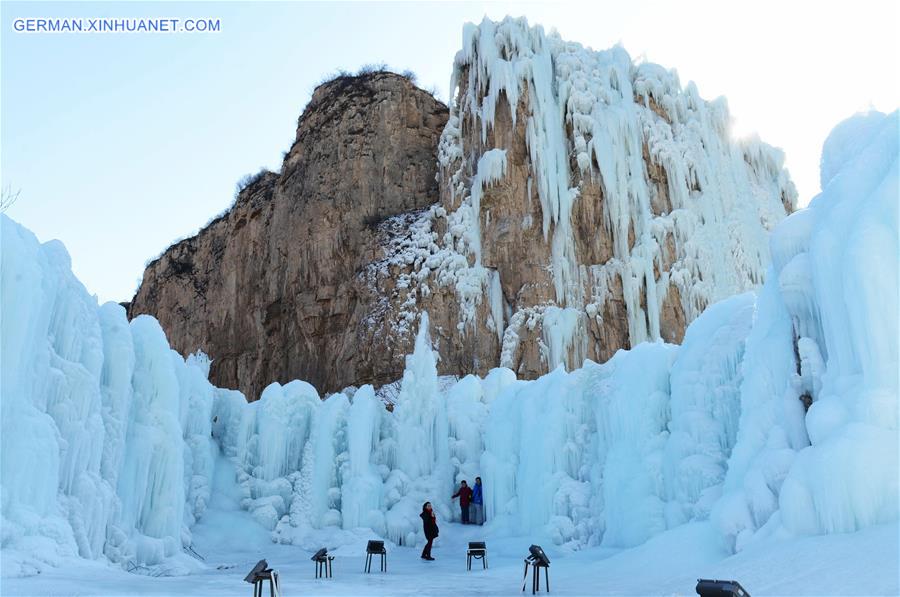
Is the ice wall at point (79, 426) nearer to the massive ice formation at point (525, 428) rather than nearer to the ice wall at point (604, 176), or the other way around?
the massive ice formation at point (525, 428)

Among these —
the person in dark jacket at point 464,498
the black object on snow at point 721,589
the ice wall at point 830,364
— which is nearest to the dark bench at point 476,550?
the ice wall at point 830,364

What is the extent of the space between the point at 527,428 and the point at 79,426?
7565 millimetres

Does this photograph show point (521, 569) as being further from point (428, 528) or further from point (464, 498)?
point (464, 498)

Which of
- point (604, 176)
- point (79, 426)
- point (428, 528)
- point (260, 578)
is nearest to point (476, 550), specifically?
point (428, 528)

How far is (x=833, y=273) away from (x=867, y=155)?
1351 millimetres

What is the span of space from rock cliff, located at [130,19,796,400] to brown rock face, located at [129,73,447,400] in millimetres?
84

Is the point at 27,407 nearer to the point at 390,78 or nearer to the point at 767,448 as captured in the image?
the point at 767,448

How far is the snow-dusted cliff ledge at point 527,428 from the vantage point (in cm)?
716

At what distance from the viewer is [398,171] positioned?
30188 mm

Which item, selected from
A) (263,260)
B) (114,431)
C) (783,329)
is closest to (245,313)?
(263,260)

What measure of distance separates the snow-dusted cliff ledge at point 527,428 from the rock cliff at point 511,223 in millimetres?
8164

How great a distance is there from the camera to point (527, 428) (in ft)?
46.6

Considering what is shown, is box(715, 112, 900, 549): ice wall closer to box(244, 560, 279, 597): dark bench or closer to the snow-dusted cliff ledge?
the snow-dusted cliff ledge

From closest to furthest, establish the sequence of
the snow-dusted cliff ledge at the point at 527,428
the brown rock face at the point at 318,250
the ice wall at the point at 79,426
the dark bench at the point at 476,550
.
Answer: the snow-dusted cliff ledge at the point at 527,428, the ice wall at the point at 79,426, the dark bench at the point at 476,550, the brown rock face at the point at 318,250
